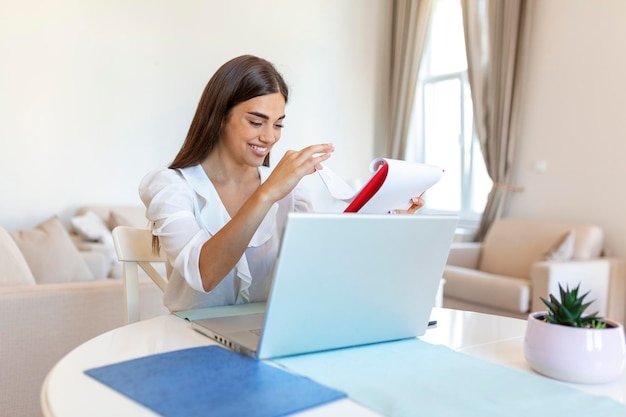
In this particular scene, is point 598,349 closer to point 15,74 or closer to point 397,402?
point 397,402

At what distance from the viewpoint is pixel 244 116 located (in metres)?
1.42

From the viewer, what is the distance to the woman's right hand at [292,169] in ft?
3.66

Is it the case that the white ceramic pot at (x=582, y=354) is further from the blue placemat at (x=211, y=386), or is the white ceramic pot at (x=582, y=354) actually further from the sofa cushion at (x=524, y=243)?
the sofa cushion at (x=524, y=243)

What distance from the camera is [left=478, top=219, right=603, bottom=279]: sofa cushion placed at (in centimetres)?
387

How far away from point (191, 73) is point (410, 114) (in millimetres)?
2037

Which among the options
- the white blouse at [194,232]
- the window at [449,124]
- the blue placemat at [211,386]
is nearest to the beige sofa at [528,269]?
the window at [449,124]

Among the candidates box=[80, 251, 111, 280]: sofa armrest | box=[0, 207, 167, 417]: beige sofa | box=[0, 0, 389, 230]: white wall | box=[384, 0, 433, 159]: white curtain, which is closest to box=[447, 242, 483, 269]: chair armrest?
box=[384, 0, 433, 159]: white curtain

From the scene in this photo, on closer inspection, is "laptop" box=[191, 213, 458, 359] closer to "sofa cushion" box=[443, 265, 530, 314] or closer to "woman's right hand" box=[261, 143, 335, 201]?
"woman's right hand" box=[261, 143, 335, 201]

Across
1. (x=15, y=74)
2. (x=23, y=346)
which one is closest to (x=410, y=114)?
(x=15, y=74)

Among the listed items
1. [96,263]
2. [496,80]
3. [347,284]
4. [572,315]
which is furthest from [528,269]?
[347,284]

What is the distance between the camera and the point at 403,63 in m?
5.76

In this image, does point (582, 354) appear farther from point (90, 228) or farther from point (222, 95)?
point (90, 228)

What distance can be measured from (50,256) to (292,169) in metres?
2.44

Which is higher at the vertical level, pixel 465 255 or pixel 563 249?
pixel 563 249
